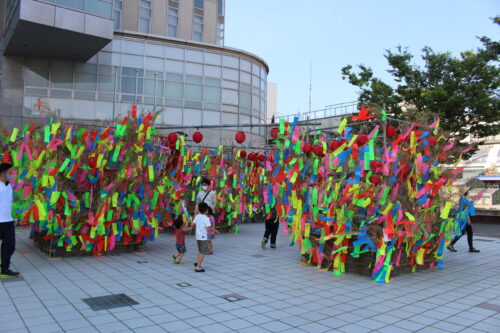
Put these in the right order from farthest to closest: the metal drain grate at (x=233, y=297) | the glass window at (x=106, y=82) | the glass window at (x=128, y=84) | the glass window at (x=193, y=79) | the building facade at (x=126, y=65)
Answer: the glass window at (x=193, y=79) < the glass window at (x=128, y=84) < the glass window at (x=106, y=82) < the building facade at (x=126, y=65) < the metal drain grate at (x=233, y=297)

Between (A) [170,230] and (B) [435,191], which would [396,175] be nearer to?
(B) [435,191]

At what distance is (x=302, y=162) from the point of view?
24.0 ft

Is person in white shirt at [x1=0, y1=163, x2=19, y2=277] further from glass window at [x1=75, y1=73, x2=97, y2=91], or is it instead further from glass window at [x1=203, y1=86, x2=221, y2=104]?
glass window at [x1=203, y1=86, x2=221, y2=104]

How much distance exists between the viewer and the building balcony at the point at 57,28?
16916 mm

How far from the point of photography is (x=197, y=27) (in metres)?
26.8

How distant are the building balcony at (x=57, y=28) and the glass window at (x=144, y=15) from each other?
504 centimetres

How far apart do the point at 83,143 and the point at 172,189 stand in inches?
89.2

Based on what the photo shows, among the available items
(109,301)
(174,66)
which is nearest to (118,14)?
(174,66)

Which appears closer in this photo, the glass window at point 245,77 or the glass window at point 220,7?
the glass window at point 245,77

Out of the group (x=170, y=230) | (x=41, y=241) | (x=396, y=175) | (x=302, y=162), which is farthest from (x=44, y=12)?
(x=396, y=175)

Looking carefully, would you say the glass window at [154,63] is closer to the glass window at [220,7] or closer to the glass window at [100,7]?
the glass window at [100,7]

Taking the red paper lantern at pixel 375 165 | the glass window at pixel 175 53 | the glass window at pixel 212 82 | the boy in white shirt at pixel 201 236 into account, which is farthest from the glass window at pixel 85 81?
the red paper lantern at pixel 375 165

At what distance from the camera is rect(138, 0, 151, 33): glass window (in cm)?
2441

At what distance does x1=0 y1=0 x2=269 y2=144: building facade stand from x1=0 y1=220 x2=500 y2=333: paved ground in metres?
11.8
